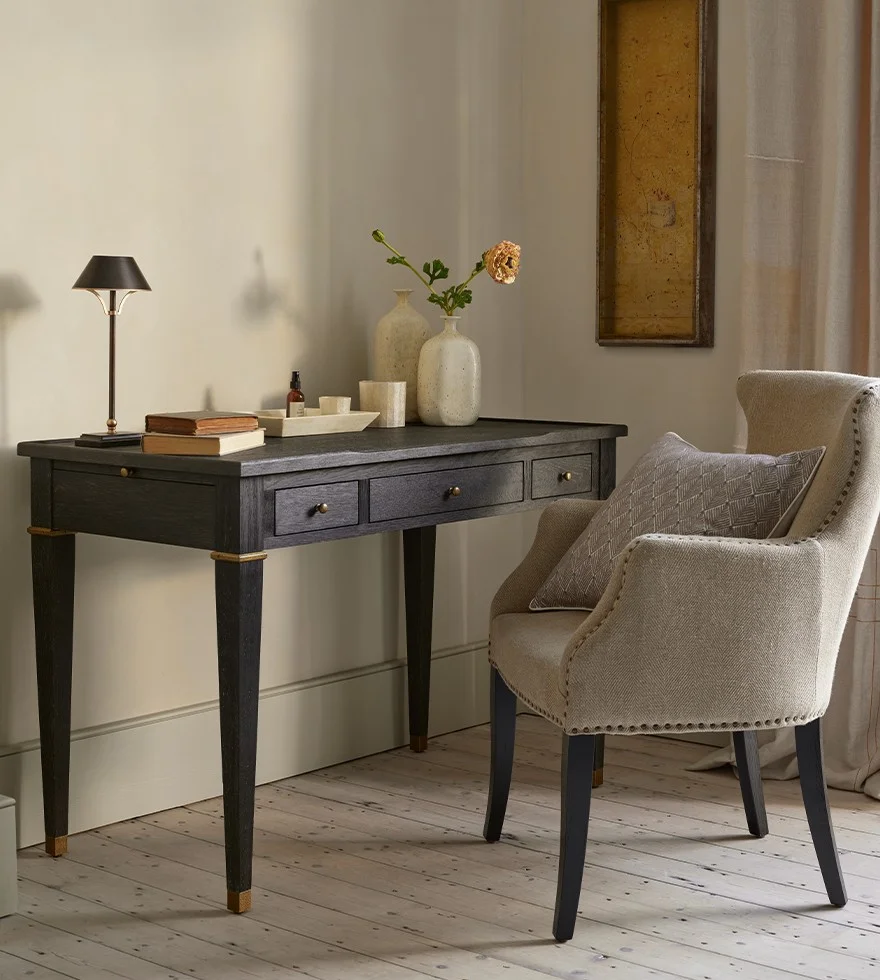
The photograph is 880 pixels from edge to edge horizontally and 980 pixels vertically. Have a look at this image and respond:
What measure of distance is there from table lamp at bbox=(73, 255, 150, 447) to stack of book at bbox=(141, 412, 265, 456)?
0.11 metres

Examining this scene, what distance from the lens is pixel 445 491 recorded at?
9.51 ft

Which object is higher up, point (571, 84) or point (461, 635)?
point (571, 84)

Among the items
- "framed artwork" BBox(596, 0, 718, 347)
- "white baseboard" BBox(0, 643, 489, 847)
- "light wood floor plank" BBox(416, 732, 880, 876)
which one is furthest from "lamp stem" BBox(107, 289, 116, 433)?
"framed artwork" BBox(596, 0, 718, 347)

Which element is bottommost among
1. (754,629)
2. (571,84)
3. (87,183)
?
(754,629)

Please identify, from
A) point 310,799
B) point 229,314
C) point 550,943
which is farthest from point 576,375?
point 550,943

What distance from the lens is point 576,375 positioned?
3922 millimetres

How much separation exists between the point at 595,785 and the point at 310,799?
0.66m

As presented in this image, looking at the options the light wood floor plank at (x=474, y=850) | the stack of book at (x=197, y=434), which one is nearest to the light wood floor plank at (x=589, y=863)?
the light wood floor plank at (x=474, y=850)

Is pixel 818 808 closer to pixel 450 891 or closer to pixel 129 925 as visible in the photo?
pixel 450 891

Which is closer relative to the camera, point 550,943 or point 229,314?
point 550,943

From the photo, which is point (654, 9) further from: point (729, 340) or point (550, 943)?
point (550, 943)

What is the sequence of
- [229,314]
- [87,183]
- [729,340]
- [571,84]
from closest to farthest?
[87,183], [229,314], [729,340], [571,84]

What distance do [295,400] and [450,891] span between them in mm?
1102

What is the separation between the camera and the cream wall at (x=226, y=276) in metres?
Answer: 2.87
